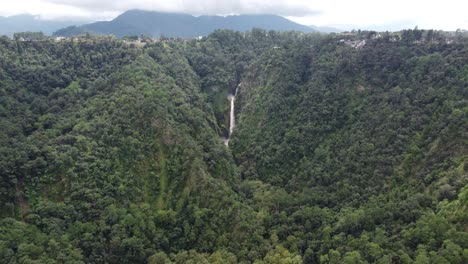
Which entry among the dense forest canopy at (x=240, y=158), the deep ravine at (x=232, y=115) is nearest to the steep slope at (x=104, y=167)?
the dense forest canopy at (x=240, y=158)

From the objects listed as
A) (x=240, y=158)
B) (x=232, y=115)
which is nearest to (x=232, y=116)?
(x=232, y=115)

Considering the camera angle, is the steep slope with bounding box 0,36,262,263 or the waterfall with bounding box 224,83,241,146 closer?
the steep slope with bounding box 0,36,262,263

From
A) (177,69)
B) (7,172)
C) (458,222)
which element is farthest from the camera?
(177,69)

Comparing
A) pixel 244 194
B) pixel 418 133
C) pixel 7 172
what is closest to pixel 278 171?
pixel 244 194

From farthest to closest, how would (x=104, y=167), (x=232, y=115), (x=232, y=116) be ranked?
1. (x=232, y=115)
2. (x=232, y=116)
3. (x=104, y=167)

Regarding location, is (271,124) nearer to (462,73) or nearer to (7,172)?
(462,73)

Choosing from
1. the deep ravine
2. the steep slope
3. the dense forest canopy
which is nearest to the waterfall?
the deep ravine

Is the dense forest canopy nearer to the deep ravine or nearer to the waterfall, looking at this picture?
the deep ravine

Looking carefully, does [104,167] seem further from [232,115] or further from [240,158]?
[232,115]
